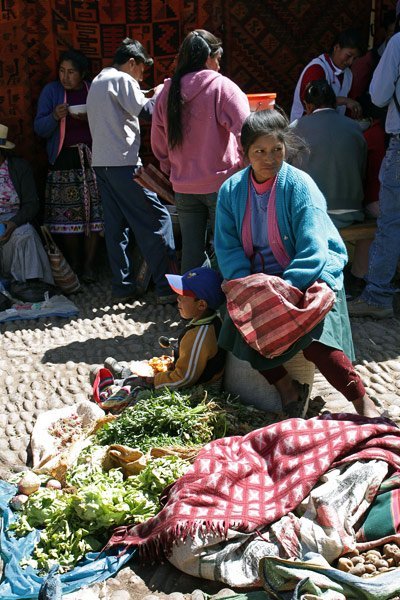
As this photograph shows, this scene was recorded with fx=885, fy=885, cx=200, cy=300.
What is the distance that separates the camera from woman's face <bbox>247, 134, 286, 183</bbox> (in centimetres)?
461

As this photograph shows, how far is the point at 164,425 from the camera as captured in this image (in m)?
4.45

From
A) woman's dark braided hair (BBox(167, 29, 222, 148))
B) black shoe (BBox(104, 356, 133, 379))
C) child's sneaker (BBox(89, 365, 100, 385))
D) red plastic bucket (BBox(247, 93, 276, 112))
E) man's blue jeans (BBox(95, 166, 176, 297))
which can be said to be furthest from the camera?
man's blue jeans (BBox(95, 166, 176, 297))

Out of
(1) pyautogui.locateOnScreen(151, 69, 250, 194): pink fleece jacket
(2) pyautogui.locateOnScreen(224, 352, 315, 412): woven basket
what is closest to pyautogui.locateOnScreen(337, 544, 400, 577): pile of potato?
(2) pyautogui.locateOnScreen(224, 352, 315, 412): woven basket

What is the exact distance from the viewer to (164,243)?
7.53 meters

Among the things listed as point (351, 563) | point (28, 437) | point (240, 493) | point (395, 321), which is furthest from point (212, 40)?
point (351, 563)

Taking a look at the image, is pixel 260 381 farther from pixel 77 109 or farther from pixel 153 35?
pixel 153 35

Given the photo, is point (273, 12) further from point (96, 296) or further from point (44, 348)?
point (44, 348)

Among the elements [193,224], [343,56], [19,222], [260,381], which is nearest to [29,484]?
[260,381]

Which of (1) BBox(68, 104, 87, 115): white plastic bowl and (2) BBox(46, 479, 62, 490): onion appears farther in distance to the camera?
(1) BBox(68, 104, 87, 115): white plastic bowl

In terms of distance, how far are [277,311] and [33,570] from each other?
65.2 inches

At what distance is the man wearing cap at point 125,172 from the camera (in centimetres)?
713

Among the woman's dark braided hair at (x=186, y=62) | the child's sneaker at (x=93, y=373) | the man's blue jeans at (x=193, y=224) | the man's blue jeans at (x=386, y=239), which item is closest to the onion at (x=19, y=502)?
the child's sneaker at (x=93, y=373)

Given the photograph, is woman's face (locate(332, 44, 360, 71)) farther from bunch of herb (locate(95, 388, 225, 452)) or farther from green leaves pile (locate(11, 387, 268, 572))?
bunch of herb (locate(95, 388, 225, 452))

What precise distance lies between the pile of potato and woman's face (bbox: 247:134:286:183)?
209 cm
